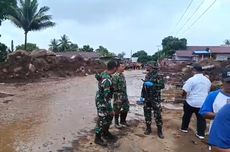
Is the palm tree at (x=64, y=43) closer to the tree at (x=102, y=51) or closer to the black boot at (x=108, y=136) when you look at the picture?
the tree at (x=102, y=51)

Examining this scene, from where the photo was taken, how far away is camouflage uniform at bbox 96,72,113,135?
8797 mm

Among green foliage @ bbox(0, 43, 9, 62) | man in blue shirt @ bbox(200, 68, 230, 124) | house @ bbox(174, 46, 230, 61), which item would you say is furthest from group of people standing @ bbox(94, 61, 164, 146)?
house @ bbox(174, 46, 230, 61)

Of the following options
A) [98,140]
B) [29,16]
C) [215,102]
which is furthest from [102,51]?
[215,102]

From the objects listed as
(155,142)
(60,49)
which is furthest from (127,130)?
(60,49)

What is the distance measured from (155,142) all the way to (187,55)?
71.9 m

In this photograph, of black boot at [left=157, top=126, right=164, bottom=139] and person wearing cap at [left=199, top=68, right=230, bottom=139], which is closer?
person wearing cap at [left=199, top=68, right=230, bottom=139]

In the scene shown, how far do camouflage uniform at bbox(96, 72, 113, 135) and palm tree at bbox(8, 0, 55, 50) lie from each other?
40832 millimetres

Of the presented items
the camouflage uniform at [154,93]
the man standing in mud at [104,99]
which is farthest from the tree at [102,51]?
the man standing in mud at [104,99]

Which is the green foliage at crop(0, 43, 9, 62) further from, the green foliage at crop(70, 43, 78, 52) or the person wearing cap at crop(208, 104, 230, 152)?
the green foliage at crop(70, 43, 78, 52)

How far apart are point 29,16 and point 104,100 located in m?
42.5

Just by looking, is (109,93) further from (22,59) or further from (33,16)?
(33,16)

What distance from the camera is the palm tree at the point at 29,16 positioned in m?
49.0

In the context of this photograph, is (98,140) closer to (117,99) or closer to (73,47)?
(117,99)

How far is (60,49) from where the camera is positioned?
91.9 m
